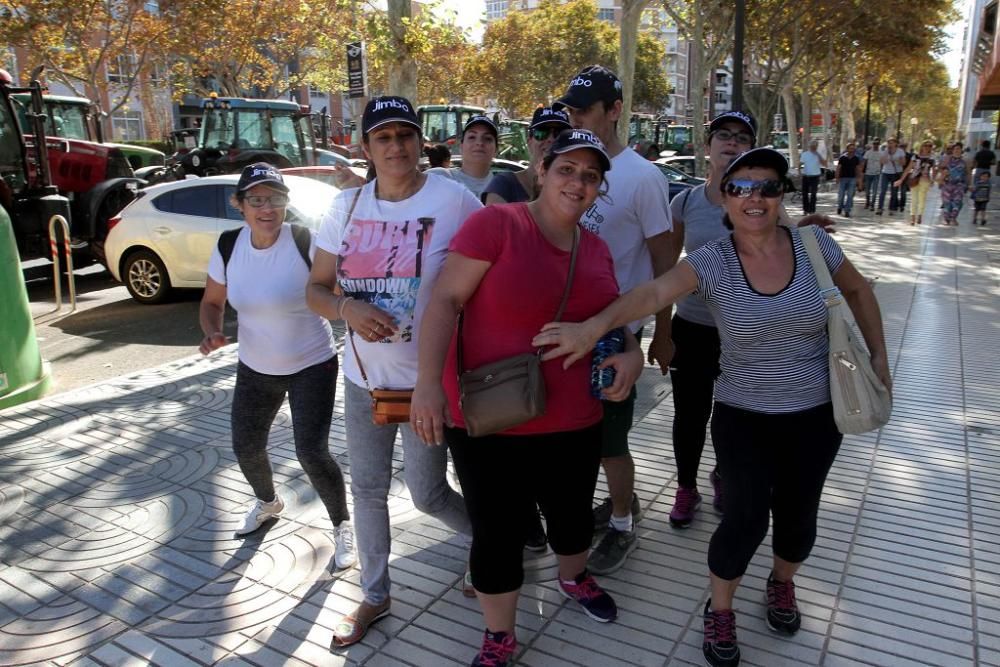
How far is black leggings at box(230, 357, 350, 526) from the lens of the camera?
3.46 metres

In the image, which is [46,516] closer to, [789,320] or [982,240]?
[789,320]

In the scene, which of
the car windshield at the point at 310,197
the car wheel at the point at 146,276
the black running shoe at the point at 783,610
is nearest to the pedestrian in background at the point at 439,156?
the car windshield at the point at 310,197

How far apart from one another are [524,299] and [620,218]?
105 centimetres

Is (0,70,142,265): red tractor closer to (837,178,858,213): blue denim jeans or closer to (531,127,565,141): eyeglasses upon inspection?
(531,127,565,141): eyeglasses

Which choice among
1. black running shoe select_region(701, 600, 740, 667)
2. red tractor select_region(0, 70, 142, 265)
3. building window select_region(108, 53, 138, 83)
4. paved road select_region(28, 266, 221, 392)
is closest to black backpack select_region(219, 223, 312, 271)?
black running shoe select_region(701, 600, 740, 667)

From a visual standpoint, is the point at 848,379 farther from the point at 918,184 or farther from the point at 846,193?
the point at 846,193

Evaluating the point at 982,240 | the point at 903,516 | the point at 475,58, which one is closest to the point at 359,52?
the point at 903,516

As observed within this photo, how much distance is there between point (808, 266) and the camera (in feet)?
8.77

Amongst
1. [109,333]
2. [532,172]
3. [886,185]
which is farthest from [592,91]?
[886,185]

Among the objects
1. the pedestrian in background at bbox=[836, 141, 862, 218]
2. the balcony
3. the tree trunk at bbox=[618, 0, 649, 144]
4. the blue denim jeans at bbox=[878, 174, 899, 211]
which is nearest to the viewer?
the tree trunk at bbox=[618, 0, 649, 144]

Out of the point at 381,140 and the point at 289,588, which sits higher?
the point at 381,140

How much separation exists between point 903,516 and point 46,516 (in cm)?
435

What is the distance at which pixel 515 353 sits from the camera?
97.2 inches

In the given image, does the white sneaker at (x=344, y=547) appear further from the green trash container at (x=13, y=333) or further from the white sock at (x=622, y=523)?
the green trash container at (x=13, y=333)
